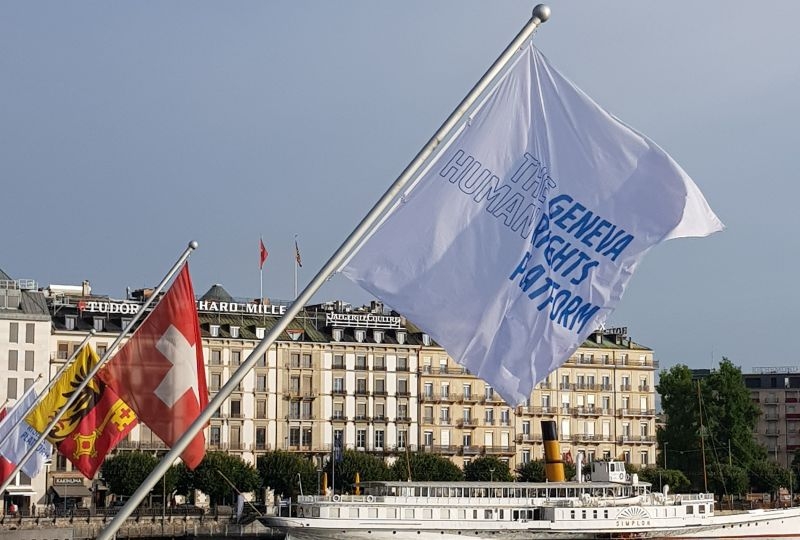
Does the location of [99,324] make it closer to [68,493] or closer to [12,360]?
[12,360]

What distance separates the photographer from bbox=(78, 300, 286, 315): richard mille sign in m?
116

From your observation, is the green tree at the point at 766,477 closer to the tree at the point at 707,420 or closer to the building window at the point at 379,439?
the tree at the point at 707,420

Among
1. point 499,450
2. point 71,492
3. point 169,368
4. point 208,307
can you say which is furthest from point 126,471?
point 169,368

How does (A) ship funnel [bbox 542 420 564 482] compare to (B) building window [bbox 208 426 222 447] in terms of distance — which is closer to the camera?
(A) ship funnel [bbox 542 420 564 482]

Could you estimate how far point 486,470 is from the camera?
117m

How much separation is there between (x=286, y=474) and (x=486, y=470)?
56.3 ft

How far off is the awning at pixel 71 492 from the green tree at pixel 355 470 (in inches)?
724

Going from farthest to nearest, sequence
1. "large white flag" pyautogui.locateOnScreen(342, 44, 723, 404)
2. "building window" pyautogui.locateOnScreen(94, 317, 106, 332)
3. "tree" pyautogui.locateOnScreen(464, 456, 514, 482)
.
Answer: "tree" pyautogui.locateOnScreen(464, 456, 514, 482), "building window" pyautogui.locateOnScreen(94, 317, 106, 332), "large white flag" pyautogui.locateOnScreen(342, 44, 723, 404)

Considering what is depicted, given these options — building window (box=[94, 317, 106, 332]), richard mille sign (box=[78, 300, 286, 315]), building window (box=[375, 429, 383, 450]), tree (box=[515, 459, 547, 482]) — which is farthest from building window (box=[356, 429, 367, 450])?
building window (box=[94, 317, 106, 332])

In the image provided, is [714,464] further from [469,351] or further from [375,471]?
[469,351]

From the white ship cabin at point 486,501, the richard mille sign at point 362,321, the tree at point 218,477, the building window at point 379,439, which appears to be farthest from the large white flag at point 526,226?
the richard mille sign at point 362,321

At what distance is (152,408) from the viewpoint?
26.3m

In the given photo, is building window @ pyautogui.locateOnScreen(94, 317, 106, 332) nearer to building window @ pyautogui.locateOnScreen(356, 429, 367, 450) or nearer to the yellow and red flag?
building window @ pyautogui.locateOnScreen(356, 429, 367, 450)

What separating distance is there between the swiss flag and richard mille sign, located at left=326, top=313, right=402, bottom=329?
322 ft
